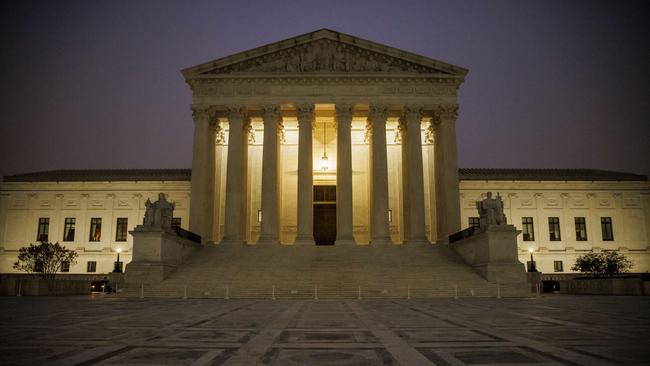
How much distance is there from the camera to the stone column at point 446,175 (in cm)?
4397

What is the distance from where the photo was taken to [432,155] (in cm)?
5206

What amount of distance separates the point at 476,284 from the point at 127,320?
2290cm

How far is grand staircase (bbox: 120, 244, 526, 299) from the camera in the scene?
29.7 m

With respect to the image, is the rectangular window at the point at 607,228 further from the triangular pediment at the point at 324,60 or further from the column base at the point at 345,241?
the column base at the point at 345,241

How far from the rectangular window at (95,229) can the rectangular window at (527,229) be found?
45358mm

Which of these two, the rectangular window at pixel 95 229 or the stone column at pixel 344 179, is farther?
the rectangular window at pixel 95 229

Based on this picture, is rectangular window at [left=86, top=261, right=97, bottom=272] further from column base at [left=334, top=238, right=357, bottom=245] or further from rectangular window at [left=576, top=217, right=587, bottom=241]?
rectangular window at [left=576, top=217, right=587, bottom=241]

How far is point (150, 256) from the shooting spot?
32656 millimetres

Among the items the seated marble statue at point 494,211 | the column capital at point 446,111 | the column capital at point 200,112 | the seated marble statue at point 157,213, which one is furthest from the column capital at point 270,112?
the seated marble statue at point 494,211

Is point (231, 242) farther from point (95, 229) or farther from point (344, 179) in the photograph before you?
point (95, 229)

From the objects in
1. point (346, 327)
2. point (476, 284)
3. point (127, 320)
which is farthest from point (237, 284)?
point (346, 327)

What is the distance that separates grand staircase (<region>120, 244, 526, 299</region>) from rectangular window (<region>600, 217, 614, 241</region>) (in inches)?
930

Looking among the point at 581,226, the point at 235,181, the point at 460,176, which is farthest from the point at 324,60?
the point at 581,226

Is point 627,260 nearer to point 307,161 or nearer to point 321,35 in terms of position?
point 307,161
